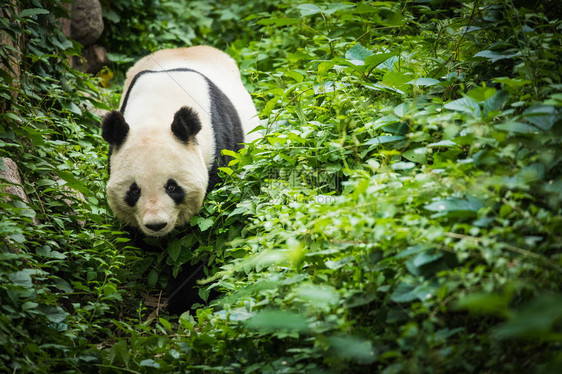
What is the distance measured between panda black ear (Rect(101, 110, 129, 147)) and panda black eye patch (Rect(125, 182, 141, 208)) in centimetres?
39

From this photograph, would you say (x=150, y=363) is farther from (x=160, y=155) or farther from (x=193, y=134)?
(x=193, y=134)

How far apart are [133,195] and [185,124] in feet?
2.10

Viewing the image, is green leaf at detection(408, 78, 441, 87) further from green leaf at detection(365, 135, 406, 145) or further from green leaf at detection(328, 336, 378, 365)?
green leaf at detection(328, 336, 378, 365)

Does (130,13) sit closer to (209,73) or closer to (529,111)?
(209,73)

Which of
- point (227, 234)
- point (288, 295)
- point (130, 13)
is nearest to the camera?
point (288, 295)

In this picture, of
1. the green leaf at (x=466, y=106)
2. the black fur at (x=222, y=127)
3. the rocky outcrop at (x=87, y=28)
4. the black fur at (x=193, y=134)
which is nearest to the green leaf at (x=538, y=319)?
the green leaf at (x=466, y=106)

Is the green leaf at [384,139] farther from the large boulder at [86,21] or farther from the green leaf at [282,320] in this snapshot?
the large boulder at [86,21]

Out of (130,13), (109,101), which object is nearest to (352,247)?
(109,101)

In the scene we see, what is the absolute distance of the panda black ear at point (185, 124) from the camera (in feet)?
11.6

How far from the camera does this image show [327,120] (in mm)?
3570

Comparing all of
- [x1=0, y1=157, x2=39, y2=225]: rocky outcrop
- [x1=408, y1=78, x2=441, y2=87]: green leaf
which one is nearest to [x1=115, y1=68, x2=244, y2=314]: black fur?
[x1=0, y1=157, x2=39, y2=225]: rocky outcrop

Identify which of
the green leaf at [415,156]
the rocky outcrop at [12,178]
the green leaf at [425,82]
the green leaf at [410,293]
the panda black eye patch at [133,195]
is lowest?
the panda black eye patch at [133,195]

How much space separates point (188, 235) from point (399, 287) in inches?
82.2

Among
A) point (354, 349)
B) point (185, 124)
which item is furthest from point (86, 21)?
point (354, 349)
